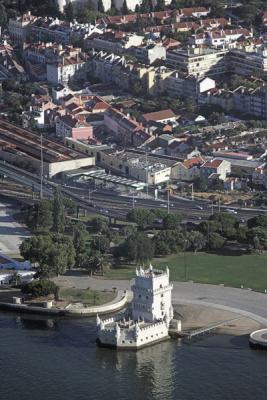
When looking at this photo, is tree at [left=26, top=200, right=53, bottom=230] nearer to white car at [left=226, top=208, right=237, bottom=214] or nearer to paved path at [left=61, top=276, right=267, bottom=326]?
paved path at [left=61, top=276, right=267, bottom=326]

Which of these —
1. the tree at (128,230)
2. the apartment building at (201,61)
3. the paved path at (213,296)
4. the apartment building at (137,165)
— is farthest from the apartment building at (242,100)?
the paved path at (213,296)

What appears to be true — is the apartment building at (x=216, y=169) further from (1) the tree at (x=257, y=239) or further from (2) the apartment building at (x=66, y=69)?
(2) the apartment building at (x=66, y=69)

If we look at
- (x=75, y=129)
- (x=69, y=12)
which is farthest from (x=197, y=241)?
(x=69, y=12)

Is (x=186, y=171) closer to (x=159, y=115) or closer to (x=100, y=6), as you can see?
(x=159, y=115)

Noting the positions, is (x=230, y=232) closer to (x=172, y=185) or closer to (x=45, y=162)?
(x=172, y=185)

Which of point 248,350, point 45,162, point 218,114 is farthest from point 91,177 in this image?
point 248,350

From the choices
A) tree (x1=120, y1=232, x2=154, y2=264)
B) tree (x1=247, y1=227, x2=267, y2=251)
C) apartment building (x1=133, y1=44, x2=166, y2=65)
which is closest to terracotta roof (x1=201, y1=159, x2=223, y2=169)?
tree (x1=247, y1=227, x2=267, y2=251)
